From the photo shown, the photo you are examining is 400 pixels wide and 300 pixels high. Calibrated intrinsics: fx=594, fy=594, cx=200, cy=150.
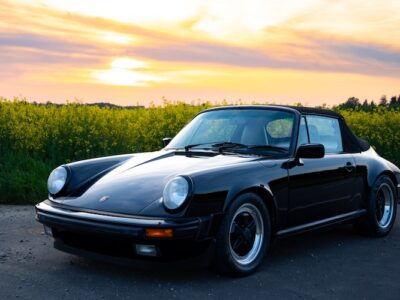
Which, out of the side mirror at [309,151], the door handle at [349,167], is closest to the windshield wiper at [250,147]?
the side mirror at [309,151]

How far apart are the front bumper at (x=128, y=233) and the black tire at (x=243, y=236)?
150 mm

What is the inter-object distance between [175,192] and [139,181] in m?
0.54

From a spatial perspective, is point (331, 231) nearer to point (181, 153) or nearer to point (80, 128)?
point (181, 153)

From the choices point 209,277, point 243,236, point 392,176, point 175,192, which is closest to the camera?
point 175,192

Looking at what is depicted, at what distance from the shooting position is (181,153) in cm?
565

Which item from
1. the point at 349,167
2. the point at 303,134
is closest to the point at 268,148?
the point at 303,134

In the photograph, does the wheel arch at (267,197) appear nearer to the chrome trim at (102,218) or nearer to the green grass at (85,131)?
the chrome trim at (102,218)

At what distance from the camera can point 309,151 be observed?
546 centimetres

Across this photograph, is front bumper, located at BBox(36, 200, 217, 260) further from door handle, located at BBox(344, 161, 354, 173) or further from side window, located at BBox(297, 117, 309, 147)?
door handle, located at BBox(344, 161, 354, 173)

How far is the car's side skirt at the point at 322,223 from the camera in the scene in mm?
5277

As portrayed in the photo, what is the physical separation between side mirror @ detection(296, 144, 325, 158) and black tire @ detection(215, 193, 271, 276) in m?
0.76

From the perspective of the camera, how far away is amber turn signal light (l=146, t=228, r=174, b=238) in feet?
14.1

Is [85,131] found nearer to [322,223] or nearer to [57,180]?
[57,180]

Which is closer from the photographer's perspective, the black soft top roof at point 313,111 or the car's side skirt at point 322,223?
the car's side skirt at point 322,223
